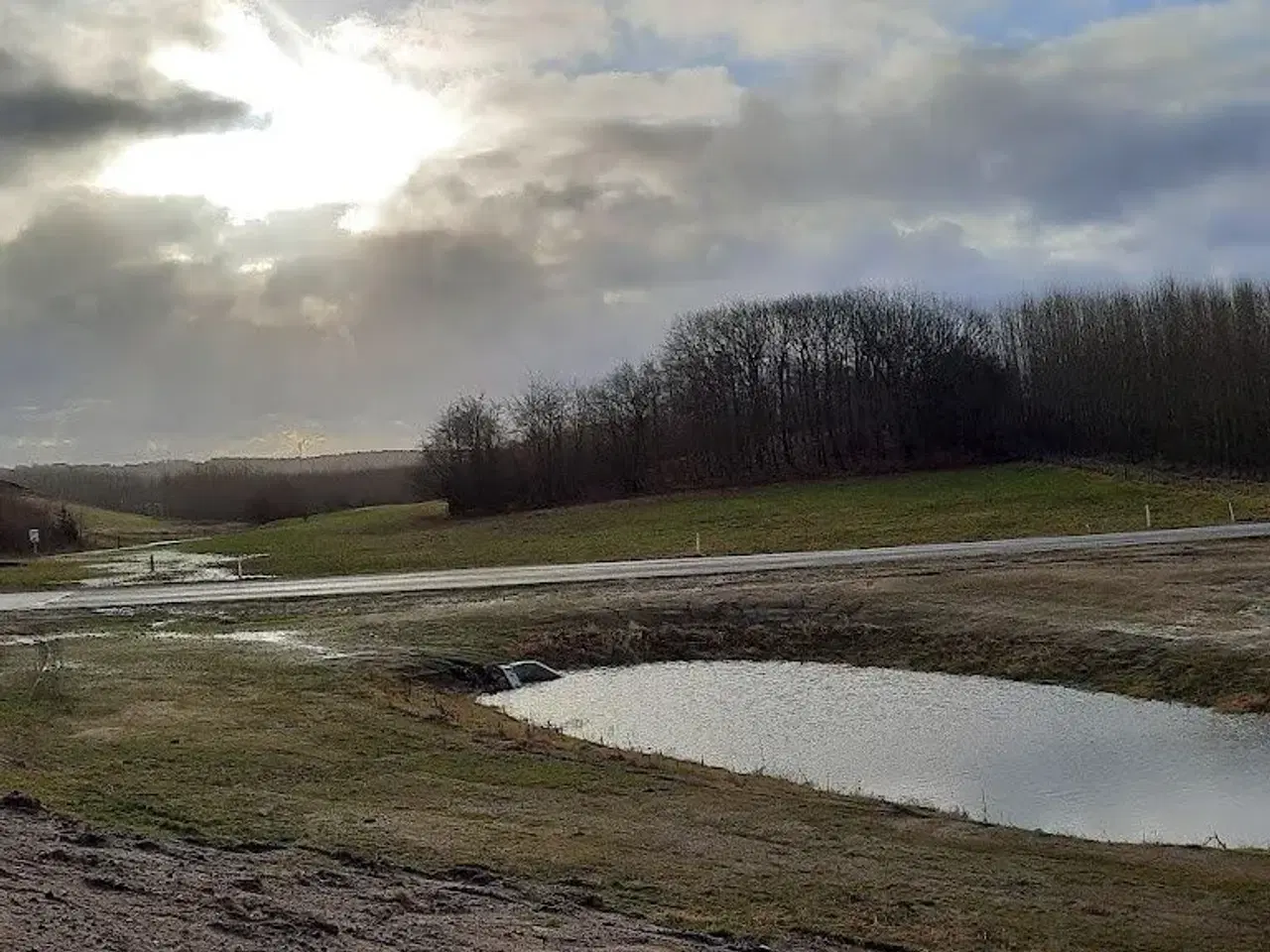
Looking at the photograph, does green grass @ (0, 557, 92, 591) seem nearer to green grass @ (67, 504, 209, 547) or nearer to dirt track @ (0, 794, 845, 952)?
green grass @ (67, 504, 209, 547)

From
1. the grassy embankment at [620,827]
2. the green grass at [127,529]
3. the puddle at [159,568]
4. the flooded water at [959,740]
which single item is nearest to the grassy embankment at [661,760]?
the grassy embankment at [620,827]

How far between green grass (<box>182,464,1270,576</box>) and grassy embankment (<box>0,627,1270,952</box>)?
1106 inches

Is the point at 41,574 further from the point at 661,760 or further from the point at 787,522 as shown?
the point at 661,760

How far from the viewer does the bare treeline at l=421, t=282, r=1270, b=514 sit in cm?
7375

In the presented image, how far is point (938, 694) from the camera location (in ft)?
75.1

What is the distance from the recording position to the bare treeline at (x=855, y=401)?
2904 inches

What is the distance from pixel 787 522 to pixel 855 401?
29689mm

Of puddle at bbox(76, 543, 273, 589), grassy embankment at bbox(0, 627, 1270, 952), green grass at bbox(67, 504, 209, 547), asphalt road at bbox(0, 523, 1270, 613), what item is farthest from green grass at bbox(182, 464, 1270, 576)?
grassy embankment at bbox(0, 627, 1270, 952)

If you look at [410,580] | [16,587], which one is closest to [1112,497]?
[410,580]

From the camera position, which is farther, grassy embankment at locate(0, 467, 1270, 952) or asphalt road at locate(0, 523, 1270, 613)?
asphalt road at locate(0, 523, 1270, 613)

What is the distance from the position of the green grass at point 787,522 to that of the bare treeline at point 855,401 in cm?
762

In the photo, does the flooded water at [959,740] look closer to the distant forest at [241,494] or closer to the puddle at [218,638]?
the puddle at [218,638]

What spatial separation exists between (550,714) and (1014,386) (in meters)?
67.5

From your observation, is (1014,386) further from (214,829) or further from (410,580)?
(214,829)
